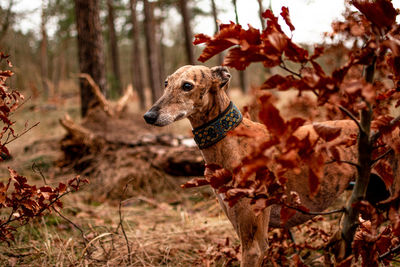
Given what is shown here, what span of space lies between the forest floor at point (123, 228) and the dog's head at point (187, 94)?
77cm

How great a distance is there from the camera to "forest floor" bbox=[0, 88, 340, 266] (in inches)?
102

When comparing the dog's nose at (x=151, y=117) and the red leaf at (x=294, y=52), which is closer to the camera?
the red leaf at (x=294, y=52)

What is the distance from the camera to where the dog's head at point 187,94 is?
206 cm

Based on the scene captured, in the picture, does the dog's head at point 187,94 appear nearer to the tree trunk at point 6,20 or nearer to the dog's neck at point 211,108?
the dog's neck at point 211,108

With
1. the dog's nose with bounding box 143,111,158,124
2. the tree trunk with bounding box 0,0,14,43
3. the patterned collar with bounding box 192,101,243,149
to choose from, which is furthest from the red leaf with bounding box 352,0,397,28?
the tree trunk with bounding box 0,0,14,43

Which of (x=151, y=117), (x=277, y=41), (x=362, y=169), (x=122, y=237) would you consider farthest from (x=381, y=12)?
(x=122, y=237)

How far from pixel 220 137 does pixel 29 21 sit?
15574mm

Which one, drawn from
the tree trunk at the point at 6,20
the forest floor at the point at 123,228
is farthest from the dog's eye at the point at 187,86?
the tree trunk at the point at 6,20

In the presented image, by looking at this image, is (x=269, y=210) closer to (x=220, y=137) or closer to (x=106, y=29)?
(x=220, y=137)

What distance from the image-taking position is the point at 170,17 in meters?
20.2

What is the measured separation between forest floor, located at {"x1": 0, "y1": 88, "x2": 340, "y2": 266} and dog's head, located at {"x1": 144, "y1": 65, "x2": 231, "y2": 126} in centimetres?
77

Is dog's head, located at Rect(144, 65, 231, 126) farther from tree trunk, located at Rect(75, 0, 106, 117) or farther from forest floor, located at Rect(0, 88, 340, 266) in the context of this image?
tree trunk, located at Rect(75, 0, 106, 117)

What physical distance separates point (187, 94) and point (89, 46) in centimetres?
569

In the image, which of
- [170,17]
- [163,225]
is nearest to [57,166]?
[163,225]
